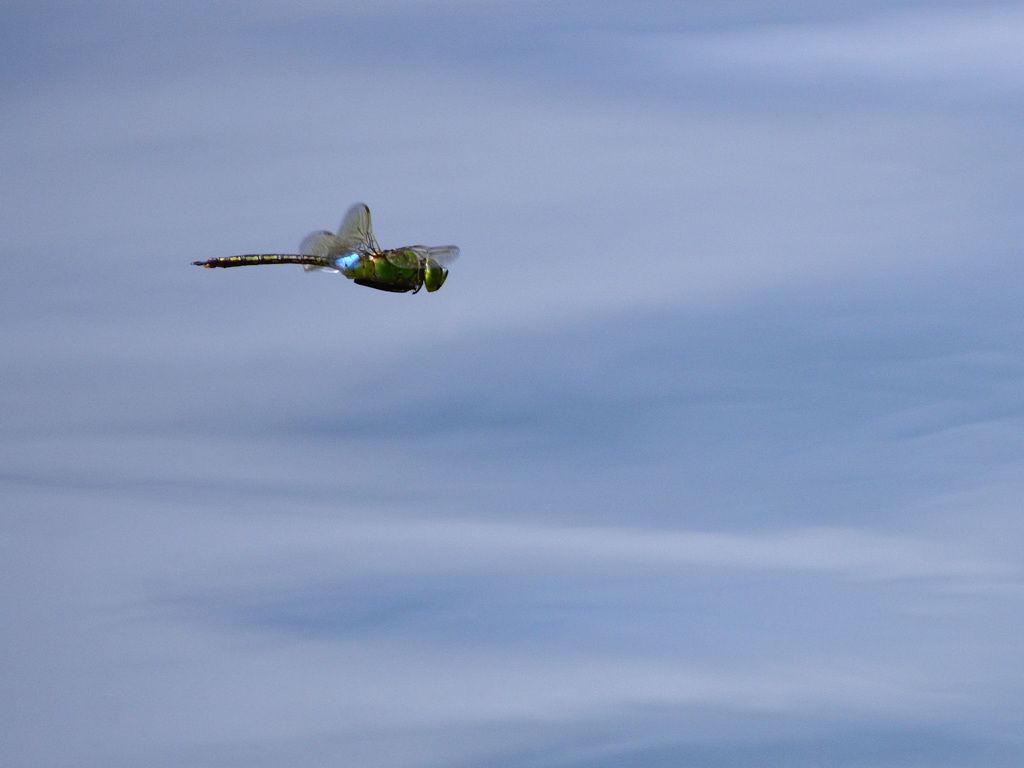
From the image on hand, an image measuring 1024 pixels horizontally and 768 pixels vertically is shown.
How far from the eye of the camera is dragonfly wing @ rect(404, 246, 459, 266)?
31.9 metres

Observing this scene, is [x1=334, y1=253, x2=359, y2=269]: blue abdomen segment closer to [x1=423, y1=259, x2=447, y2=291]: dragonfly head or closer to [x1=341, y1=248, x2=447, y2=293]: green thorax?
[x1=341, y1=248, x2=447, y2=293]: green thorax

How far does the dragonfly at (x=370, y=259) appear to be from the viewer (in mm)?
31109

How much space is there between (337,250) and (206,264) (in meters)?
4.80

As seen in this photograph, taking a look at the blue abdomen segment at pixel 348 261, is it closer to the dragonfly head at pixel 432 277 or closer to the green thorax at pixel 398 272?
the green thorax at pixel 398 272

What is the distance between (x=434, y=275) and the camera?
→ 3145 cm

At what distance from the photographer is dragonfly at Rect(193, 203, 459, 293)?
3111 cm

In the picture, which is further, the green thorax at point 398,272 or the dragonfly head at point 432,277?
the dragonfly head at point 432,277

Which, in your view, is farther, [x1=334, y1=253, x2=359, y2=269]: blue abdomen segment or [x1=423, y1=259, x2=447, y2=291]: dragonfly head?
[x1=423, y1=259, x2=447, y2=291]: dragonfly head

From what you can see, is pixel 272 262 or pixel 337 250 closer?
pixel 272 262

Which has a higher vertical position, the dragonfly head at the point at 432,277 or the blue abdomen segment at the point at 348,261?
the blue abdomen segment at the point at 348,261

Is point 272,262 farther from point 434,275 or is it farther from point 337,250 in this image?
point 434,275

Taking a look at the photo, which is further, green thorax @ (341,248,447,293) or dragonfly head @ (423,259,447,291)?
dragonfly head @ (423,259,447,291)

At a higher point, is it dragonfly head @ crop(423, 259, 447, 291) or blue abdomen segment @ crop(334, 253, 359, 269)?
blue abdomen segment @ crop(334, 253, 359, 269)

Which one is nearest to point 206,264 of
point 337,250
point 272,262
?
point 272,262
